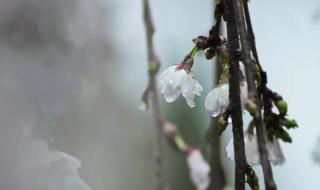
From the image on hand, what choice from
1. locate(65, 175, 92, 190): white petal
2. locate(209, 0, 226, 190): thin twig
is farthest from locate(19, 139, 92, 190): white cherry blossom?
locate(209, 0, 226, 190): thin twig

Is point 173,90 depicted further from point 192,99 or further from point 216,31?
point 216,31

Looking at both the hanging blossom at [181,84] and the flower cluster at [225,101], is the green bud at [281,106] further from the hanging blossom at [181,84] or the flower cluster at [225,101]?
the hanging blossom at [181,84]

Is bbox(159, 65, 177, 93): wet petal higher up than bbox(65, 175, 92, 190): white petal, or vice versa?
bbox(159, 65, 177, 93): wet petal

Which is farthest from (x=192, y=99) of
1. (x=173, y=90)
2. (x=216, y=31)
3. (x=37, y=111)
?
(x=37, y=111)

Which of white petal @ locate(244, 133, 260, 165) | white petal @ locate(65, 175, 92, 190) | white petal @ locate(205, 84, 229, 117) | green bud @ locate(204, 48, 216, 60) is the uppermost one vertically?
green bud @ locate(204, 48, 216, 60)

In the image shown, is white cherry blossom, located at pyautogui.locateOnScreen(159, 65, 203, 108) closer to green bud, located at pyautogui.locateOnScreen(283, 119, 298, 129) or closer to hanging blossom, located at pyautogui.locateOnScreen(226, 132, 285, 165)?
hanging blossom, located at pyautogui.locateOnScreen(226, 132, 285, 165)

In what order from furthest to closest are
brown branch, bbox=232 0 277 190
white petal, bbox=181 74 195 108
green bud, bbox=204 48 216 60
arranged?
white petal, bbox=181 74 195 108 → green bud, bbox=204 48 216 60 → brown branch, bbox=232 0 277 190

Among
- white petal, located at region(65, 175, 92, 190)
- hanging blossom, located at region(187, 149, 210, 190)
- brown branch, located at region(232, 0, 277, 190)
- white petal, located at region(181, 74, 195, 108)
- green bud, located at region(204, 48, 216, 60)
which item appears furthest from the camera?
hanging blossom, located at region(187, 149, 210, 190)
